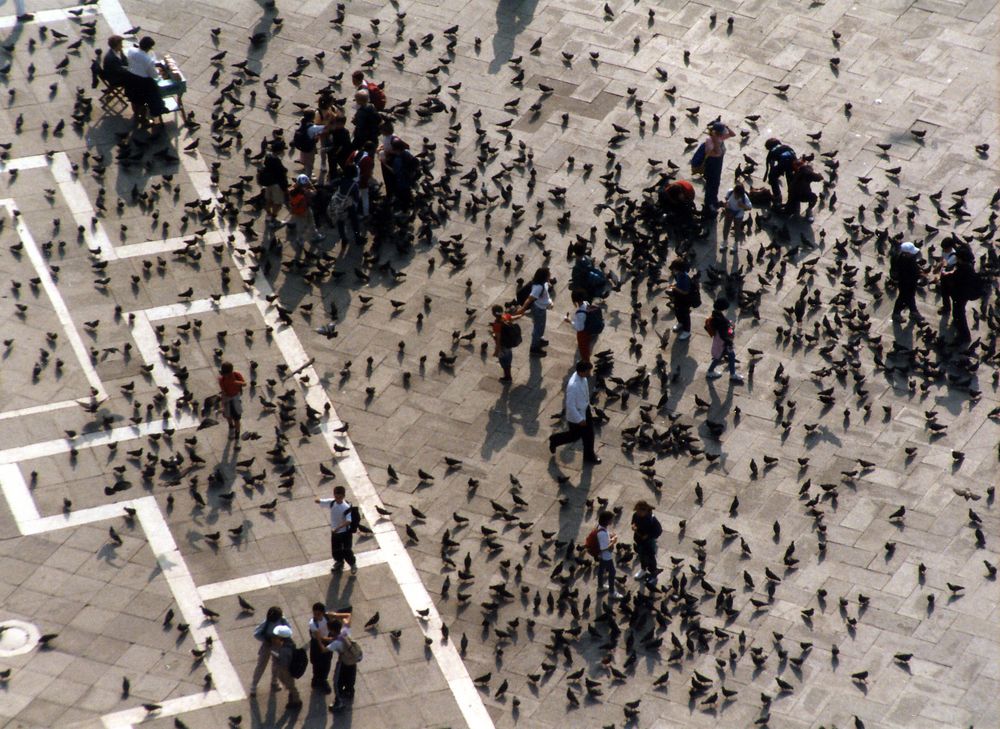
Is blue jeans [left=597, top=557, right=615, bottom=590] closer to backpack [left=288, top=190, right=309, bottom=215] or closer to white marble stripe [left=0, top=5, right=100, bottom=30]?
backpack [left=288, top=190, right=309, bottom=215]

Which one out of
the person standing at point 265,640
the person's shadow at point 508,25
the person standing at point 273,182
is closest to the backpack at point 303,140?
the person standing at point 273,182

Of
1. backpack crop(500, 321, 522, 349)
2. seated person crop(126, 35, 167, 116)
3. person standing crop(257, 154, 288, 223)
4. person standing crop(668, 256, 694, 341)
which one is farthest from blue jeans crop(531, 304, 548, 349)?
seated person crop(126, 35, 167, 116)

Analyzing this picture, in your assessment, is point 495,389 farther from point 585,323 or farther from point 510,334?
point 585,323

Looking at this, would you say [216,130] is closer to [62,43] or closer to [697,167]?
[62,43]

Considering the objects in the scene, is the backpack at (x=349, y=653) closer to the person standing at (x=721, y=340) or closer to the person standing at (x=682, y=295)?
the person standing at (x=721, y=340)

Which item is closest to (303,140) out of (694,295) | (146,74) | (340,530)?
(146,74)

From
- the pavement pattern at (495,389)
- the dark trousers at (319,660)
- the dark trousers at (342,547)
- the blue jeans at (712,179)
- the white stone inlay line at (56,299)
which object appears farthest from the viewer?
the blue jeans at (712,179)
